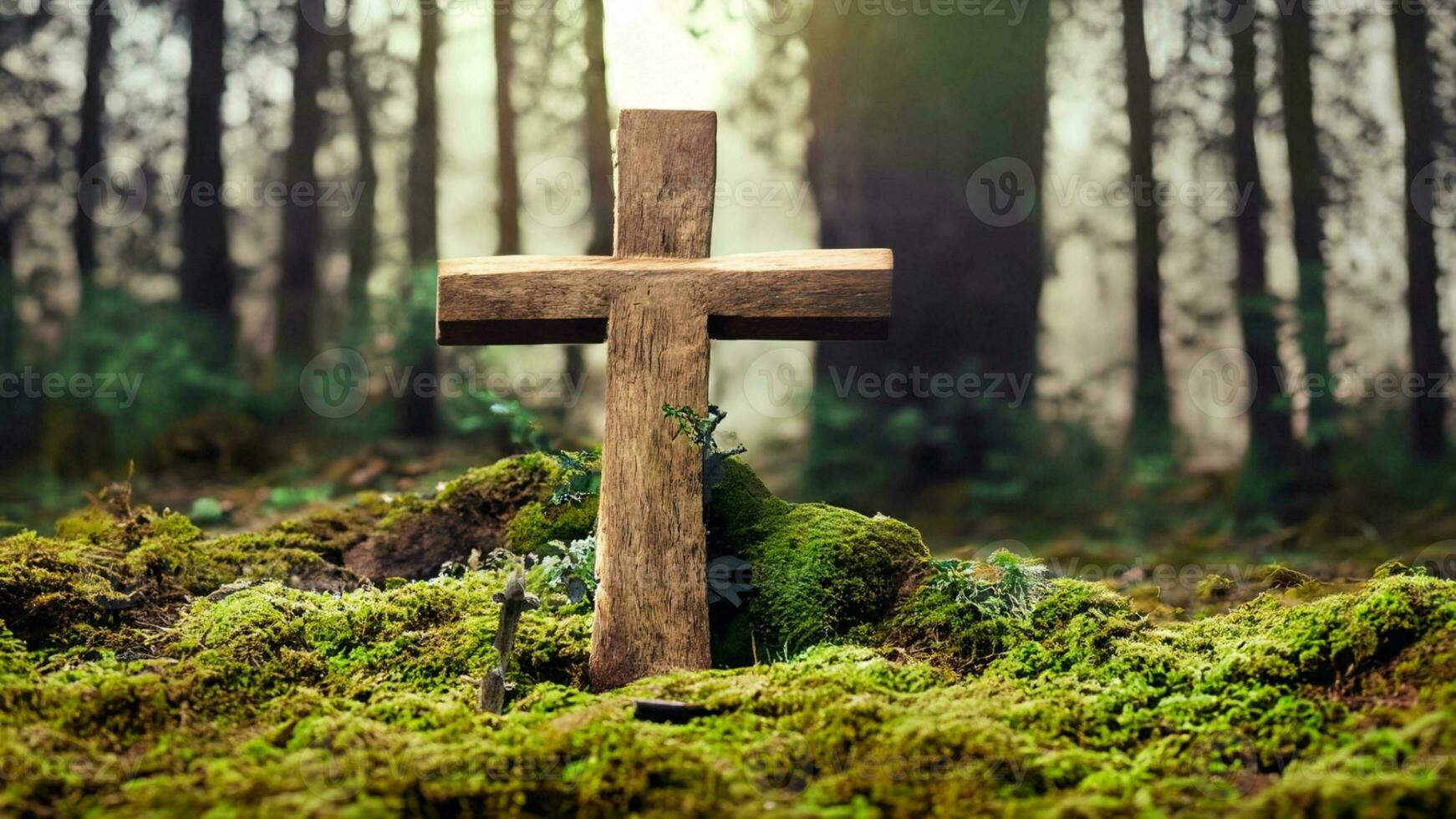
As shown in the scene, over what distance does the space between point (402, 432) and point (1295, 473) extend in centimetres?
903

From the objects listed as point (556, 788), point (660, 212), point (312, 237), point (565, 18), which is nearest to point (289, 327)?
point (312, 237)

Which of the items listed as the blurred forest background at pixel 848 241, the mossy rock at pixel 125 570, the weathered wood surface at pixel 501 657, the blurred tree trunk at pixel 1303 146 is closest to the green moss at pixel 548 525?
the mossy rock at pixel 125 570

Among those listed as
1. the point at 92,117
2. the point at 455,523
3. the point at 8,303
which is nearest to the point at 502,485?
the point at 455,523

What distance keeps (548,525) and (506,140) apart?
737 centimetres

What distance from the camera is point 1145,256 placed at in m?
10.7

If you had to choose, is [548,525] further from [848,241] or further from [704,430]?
[848,241]

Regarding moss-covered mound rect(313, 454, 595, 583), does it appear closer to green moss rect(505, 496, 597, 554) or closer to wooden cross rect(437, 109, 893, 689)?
green moss rect(505, 496, 597, 554)

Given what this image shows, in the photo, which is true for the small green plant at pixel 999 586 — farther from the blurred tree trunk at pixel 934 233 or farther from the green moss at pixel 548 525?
the blurred tree trunk at pixel 934 233

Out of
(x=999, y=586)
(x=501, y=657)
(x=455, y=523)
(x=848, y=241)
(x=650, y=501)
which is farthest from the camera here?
(x=848, y=241)

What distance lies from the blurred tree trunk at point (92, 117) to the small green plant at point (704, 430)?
964 centimetres

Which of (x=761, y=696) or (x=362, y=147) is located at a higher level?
(x=362, y=147)

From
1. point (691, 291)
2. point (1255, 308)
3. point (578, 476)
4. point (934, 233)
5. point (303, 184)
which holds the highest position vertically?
point (303, 184)

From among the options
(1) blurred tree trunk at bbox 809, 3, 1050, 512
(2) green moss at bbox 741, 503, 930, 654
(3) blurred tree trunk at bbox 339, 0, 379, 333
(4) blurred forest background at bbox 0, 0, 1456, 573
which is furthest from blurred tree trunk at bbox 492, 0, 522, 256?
(2) green moss at bbox 741, 503, 930, 654

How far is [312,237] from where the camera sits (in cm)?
1130
